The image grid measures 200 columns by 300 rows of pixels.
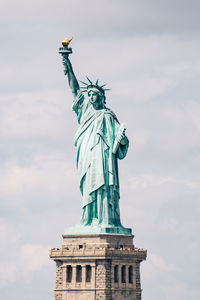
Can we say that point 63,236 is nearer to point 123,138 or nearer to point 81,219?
point 81,219

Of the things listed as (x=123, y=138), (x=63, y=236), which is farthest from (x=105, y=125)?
(x=63, y=236)

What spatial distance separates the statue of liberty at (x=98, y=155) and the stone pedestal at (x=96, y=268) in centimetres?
103

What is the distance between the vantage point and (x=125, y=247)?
340ft

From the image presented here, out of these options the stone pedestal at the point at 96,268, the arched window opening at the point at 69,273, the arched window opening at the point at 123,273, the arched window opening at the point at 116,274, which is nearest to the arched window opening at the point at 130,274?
the stone pedestal at the point at 96,268

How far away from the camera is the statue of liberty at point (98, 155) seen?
103m

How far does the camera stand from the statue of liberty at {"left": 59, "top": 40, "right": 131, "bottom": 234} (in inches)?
4048

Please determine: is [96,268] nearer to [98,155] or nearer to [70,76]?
[98,155]

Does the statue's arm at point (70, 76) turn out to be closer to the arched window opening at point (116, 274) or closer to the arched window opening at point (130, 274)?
the arched window opening at point (116, 274)

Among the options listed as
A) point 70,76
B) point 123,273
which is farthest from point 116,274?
point 70,76

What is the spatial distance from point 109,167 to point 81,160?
2099 mm

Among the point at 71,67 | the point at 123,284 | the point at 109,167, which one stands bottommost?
the point at 123,284

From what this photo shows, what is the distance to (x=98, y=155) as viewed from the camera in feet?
339

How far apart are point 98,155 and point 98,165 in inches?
Answer: 28.4

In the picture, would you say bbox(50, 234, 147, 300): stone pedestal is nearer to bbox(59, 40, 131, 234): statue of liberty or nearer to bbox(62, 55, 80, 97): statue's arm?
bbox(59, 40, 131, 234): statue of liberty
